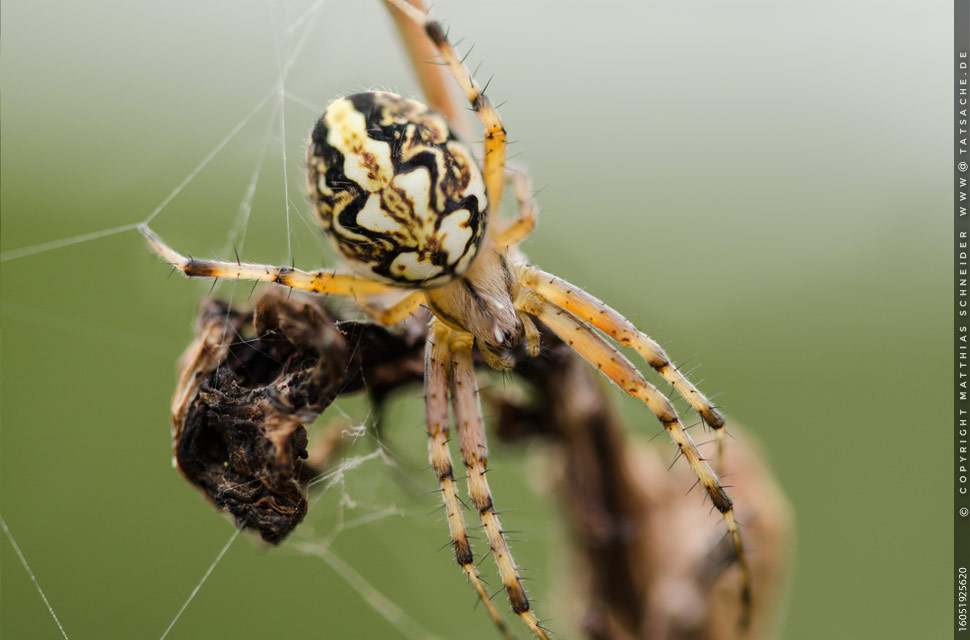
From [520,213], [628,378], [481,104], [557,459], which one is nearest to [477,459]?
[557,459]

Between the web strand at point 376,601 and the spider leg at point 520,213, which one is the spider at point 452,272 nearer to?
the spider leg at point 520,213

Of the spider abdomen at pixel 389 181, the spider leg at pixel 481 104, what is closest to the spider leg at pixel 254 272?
the spider abdomen at pixel 389 181

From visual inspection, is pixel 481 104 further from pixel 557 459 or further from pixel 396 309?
pixel 557 459

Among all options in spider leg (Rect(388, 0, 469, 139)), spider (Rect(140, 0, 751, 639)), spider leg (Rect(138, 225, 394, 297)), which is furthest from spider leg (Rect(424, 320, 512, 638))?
spider leg (Rect(388, 0, 469, 139))

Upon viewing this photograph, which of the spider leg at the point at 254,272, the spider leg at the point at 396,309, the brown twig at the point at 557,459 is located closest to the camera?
the brown twig at the point at 557,459

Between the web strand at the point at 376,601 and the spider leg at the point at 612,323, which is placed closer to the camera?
the spider leg at the point at 612,323

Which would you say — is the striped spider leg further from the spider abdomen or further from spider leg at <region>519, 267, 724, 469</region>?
the spider abdomen

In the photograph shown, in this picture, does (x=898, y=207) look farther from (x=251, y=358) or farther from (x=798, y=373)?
(x=251, y=358)

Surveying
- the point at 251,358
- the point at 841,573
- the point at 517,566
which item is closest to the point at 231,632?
the point at 517,566
